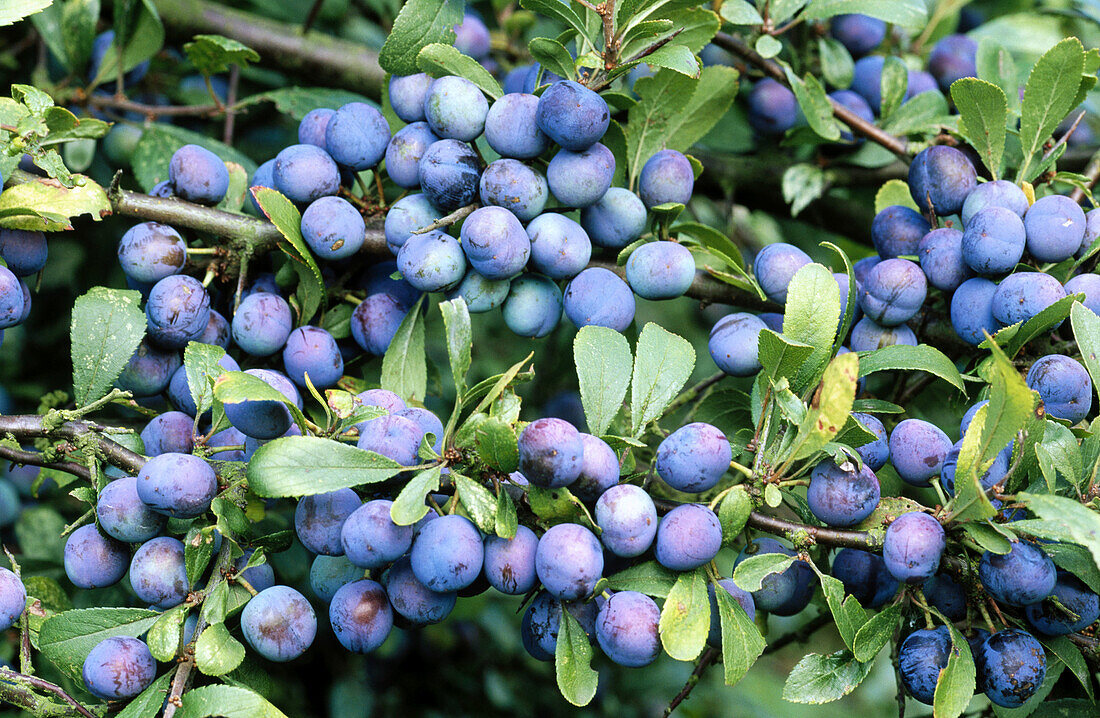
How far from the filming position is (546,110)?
0.88m

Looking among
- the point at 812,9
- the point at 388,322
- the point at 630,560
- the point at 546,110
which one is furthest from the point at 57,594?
the point at 812,9

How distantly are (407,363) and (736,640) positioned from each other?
1.67ft

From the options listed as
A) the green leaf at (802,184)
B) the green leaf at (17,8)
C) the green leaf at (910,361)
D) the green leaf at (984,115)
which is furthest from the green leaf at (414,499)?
the green leaf at (802,184)

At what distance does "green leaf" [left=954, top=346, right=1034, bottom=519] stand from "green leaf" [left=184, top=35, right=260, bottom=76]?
1078mm

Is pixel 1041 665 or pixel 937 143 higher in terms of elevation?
pixel 937 143

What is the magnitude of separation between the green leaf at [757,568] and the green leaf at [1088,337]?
0.36 meters

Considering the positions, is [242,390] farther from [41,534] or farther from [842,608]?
[41,534]

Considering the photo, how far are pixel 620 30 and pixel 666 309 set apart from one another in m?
1.46

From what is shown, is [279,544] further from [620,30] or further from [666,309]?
[666,309]

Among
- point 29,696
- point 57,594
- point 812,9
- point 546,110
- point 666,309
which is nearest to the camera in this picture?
point 29,696

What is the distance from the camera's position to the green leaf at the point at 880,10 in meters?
1.20

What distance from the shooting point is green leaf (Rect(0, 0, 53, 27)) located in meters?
0.90

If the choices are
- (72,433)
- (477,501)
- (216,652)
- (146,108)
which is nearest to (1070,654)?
(477,501)

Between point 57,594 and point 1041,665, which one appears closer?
point 1041,665
